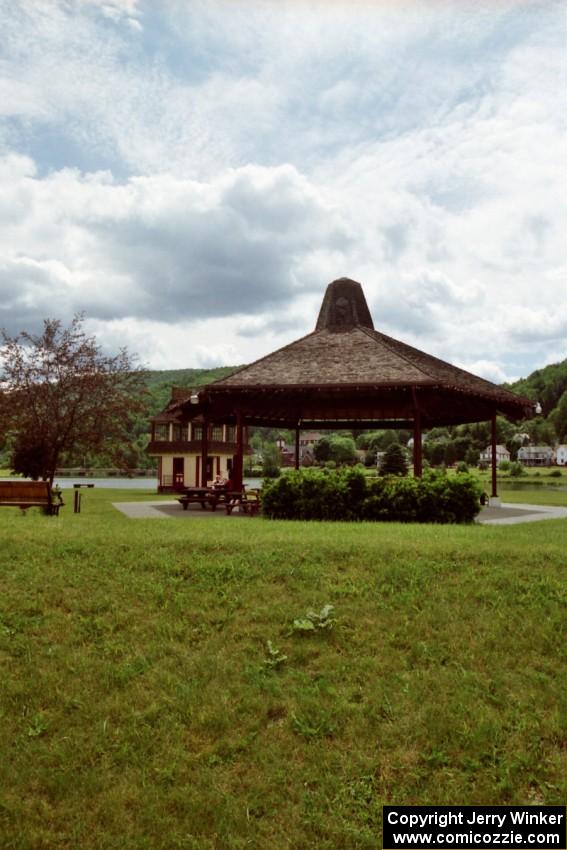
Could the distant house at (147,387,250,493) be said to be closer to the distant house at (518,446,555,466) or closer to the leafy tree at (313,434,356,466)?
the leafy tree at (313,434,356,466)

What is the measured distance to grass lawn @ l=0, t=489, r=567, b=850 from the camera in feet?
16.8

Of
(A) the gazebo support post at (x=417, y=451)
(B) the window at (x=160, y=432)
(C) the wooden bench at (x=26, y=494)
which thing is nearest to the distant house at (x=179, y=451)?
(B) the window at (x=160, y=432)

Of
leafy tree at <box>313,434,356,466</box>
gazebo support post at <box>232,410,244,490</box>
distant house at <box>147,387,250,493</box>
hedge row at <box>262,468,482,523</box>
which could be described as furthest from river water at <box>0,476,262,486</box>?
hedge row at <box>262,468,482,523</box>

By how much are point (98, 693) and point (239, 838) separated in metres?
2.26

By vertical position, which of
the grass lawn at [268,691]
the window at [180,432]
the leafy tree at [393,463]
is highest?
the window at [180,432]

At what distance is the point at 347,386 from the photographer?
17547 mm

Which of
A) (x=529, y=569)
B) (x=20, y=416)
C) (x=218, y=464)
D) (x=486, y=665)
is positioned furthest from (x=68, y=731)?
(x=218, y=464)

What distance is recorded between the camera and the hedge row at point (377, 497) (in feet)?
47.0

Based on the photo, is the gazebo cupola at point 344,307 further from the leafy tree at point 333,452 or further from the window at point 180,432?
the leafy tree at point 333,452

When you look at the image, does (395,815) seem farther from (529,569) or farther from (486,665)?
(529,569)

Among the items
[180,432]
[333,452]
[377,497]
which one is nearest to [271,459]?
[333,452]

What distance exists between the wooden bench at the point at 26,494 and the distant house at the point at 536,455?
146 metres

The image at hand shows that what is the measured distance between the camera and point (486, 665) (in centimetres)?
675

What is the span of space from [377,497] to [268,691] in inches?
336
